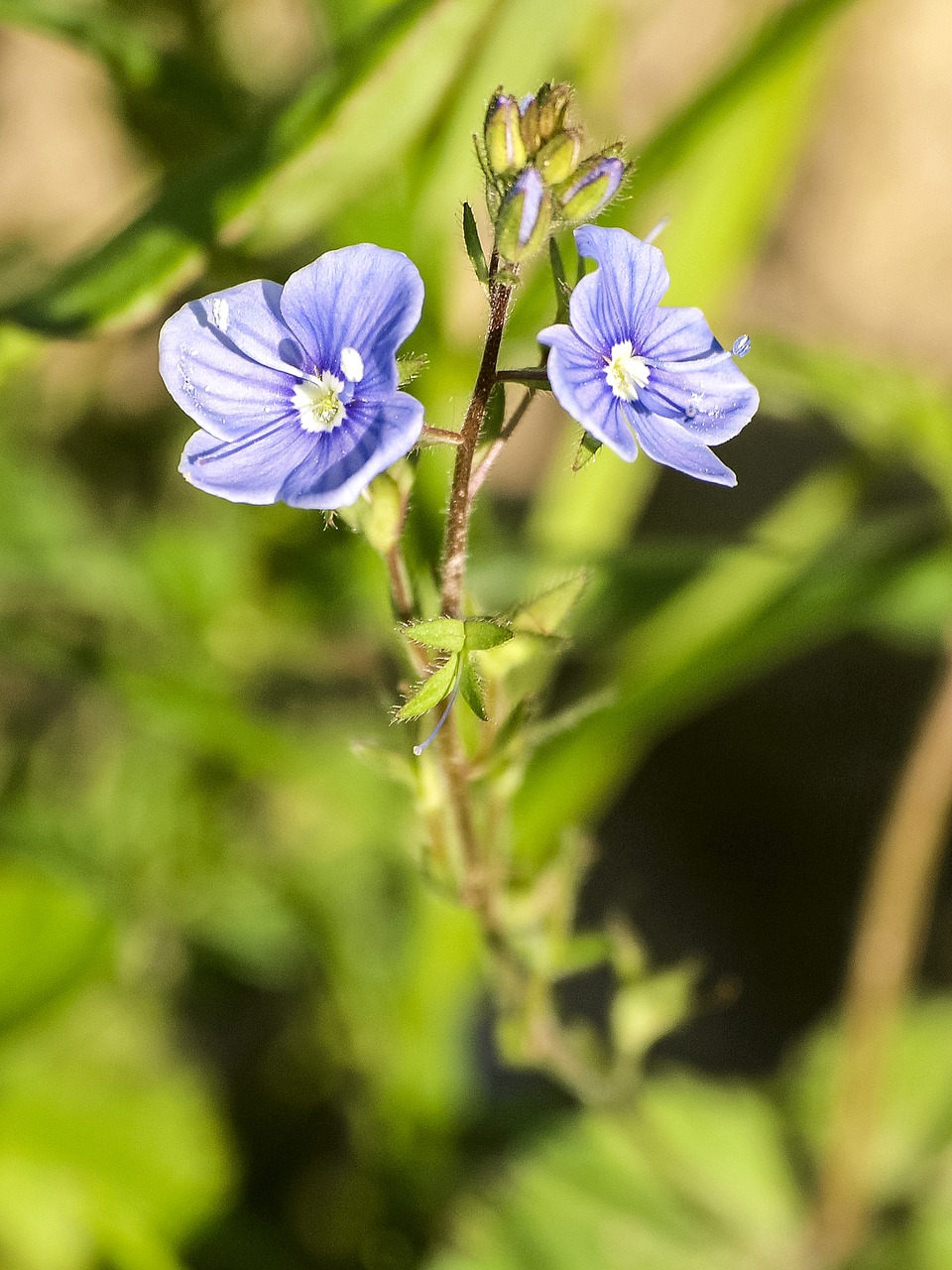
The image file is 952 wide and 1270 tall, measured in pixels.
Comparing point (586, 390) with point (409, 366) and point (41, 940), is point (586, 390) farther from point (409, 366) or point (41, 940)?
point (41, 940)

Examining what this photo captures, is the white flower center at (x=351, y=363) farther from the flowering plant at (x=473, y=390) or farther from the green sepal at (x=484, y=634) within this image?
the green sepal at (x=484, y=634)

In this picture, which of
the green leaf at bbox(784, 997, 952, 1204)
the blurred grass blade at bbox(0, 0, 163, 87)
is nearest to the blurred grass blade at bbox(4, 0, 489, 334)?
the blurred grass blade at bbox(0, 0, 163, 87)

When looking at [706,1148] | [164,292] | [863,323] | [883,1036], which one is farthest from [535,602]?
[863,323]

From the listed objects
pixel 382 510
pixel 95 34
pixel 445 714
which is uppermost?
pixel 95 34

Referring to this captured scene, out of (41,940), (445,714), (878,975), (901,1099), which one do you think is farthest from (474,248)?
(901,1099)

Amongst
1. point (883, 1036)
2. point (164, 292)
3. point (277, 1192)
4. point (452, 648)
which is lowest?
point (277, 1192)

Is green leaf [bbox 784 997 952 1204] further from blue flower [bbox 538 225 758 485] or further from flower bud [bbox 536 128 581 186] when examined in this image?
flower bud [bbox 536 128 581 186]

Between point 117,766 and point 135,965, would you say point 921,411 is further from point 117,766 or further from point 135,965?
point 135,965

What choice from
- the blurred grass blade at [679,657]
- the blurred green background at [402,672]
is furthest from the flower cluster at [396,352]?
the blurred grass blade at [679,657]
